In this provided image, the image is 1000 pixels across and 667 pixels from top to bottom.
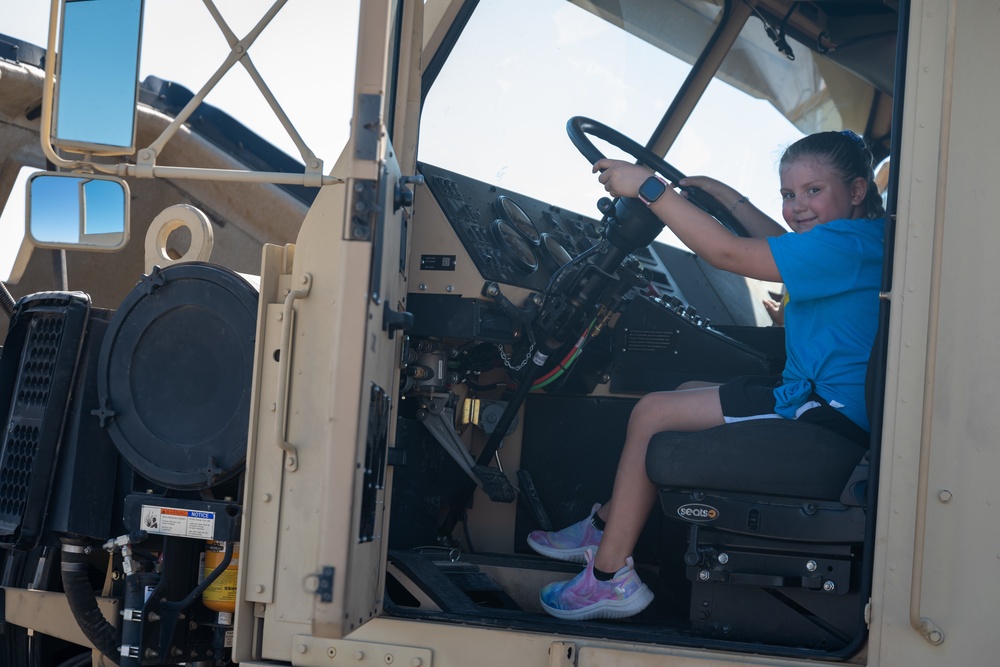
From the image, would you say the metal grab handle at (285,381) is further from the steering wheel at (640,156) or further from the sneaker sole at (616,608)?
the steering wheel at (640,156)

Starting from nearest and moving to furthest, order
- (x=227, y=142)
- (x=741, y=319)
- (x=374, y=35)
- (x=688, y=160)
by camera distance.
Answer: (x=374, y=35) < (x=688, y=160) < (x=741, y=319) < (x=227, y=142)

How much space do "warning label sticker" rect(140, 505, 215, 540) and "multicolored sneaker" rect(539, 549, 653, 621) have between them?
0.84m

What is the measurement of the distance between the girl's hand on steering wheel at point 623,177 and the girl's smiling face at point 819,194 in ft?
1.18

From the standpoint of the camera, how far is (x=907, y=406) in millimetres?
1977

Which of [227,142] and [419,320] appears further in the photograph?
[227,142]

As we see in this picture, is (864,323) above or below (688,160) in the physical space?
below

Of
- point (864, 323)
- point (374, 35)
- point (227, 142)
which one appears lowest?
point (864, 323)

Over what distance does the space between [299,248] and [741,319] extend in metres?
2.16

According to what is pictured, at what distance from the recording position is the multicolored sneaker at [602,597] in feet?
8.02

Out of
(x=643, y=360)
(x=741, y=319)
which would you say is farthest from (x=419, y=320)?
(x=741, y=319)

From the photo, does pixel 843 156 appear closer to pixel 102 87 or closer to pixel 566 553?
pixel 566 553

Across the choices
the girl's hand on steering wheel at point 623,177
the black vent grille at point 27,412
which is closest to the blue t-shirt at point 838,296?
the girl's hand on steering wheel at point 623,177

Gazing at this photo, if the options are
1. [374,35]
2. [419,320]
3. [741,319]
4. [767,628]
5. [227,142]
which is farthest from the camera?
[227,142]

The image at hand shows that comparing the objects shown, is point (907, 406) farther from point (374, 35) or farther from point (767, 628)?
point (374, 35)
